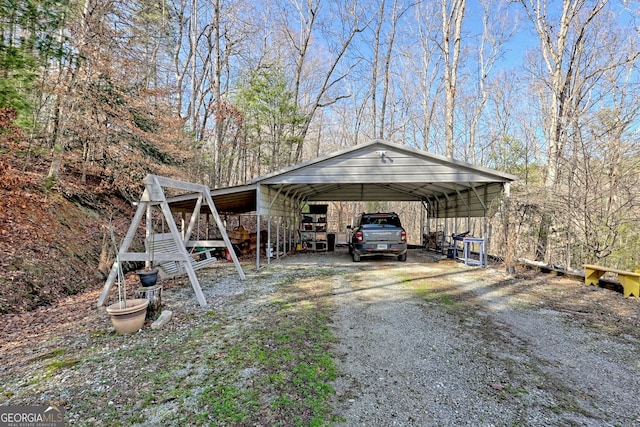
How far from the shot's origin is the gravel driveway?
94.7 inches

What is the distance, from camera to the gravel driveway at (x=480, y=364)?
7.89 ft

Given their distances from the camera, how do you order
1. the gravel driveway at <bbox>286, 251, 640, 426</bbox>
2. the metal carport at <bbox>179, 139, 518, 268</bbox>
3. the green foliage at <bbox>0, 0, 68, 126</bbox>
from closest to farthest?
the gravel driveway at <bbox>286, 251, 640, 426</bbox> → the green foliage at <bbox>0, 0, 68, 126</bbox> → the metal carport at <bbox>179, 139, 518, 268</bbox>

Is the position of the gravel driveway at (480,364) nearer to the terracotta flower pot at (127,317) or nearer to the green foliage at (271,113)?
the terracotta flower pot at (127,317)

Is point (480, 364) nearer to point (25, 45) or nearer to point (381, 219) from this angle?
point (381, 219)

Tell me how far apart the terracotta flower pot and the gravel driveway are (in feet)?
9.01

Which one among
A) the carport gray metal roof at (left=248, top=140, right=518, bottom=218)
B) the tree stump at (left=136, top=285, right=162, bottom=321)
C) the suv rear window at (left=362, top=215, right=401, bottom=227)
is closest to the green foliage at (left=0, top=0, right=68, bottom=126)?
the tree stump at (left=136, top=285, right=162, bottom=321)

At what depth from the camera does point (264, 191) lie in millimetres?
9336

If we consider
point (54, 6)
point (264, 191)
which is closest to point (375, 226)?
point (264, 191)

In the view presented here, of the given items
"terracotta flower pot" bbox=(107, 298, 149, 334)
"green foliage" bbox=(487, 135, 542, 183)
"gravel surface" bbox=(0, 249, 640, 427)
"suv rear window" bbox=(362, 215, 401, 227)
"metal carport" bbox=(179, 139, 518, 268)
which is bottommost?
"gravel surface" bbox=(0, 249, 640, 427)

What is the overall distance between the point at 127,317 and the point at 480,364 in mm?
4373

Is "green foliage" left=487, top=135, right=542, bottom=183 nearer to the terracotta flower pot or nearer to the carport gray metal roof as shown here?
the carport gray metal roof

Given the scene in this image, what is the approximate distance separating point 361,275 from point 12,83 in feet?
30.0

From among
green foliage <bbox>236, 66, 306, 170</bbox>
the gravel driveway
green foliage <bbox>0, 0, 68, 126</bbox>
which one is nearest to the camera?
the gravel driveway

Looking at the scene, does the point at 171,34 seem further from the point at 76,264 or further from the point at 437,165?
the point at 437,165
